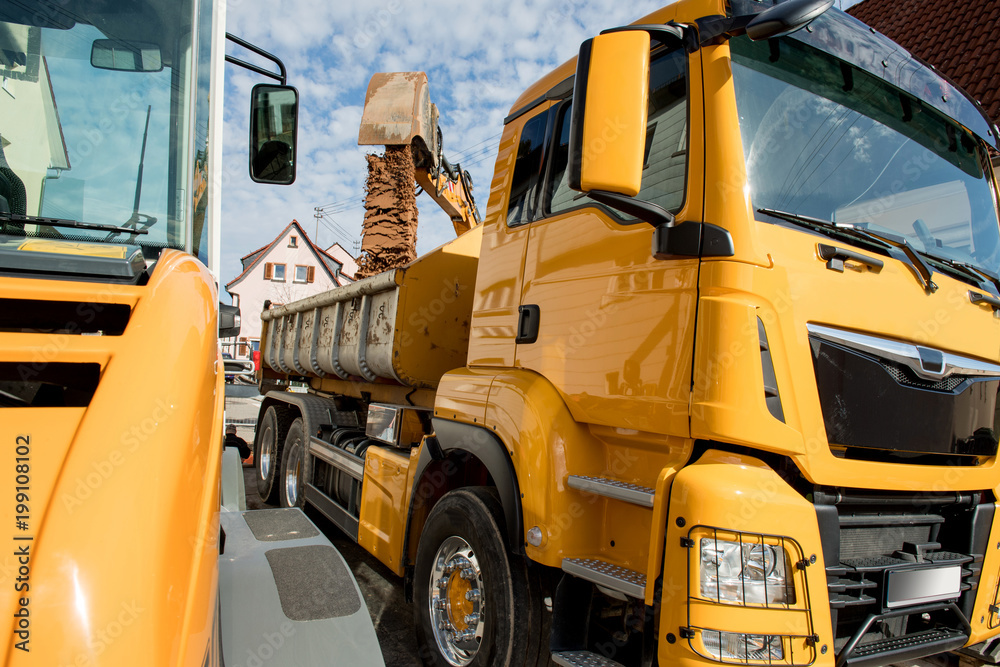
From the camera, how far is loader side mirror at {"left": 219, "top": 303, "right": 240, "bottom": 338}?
7.49ft

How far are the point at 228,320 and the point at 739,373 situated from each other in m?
1.78

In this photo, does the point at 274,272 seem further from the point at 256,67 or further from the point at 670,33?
the point at 670,33

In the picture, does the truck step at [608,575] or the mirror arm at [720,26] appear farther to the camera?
the mirror arm at [720,26]

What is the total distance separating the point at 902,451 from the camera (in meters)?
2.32

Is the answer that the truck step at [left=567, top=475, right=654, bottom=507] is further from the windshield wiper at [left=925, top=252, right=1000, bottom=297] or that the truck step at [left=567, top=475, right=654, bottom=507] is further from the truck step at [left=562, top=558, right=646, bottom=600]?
the windshield wiper at [left=925, top=252, right=1000, bottom=297]

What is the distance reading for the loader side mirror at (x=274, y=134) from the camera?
292 centimetres

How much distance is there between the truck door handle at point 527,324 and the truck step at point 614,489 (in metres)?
0.77

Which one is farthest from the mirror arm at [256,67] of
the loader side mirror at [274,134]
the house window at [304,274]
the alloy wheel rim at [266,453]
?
the house window at [304,274]

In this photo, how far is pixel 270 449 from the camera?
6.85 metres

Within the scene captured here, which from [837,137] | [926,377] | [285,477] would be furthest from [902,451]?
[285,477]

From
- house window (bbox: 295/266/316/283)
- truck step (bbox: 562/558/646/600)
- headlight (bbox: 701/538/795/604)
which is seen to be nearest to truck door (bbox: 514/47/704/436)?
headlight (bbox: 701/538/795/604)

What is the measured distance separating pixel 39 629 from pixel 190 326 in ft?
2.24

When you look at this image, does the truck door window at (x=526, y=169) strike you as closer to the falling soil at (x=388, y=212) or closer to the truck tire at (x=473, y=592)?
the truck tire at (x=473, y=592)

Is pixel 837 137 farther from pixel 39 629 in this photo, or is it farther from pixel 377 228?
pixel 377 228
